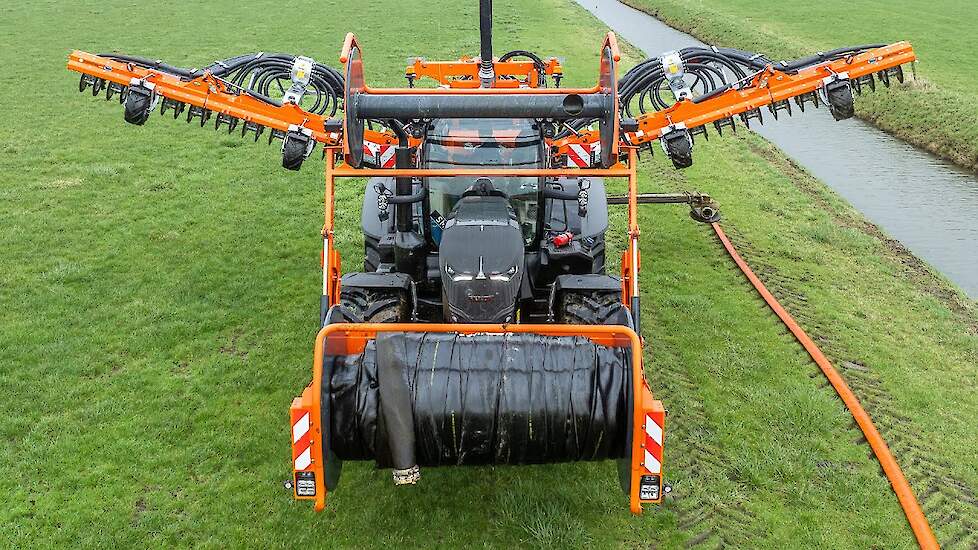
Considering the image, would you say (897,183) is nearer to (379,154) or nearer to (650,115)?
(650,115)

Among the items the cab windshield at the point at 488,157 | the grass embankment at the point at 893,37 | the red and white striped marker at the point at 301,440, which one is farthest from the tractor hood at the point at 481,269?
the grass embankment at the point at 893,37

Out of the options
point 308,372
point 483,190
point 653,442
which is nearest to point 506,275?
point 483,190

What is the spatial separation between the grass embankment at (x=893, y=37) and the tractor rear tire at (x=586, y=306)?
1334 cm

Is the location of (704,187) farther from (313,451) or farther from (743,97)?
(313,451)

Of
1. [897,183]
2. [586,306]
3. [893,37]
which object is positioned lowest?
[586,306]

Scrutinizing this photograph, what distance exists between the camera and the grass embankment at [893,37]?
1778 centimetres

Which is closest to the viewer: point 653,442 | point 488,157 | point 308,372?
point 653,442

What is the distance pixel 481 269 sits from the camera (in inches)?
232

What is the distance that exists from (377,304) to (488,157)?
74.0 inches

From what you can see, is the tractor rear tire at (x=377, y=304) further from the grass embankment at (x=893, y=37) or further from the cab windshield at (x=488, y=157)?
the grass embankment at (x=893, y=37)

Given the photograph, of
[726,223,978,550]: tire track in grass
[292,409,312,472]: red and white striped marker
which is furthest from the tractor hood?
[726,223,978,550]: tire track in grass

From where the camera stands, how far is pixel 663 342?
8.30 meters

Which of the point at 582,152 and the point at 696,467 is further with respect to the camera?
the point at 582,152

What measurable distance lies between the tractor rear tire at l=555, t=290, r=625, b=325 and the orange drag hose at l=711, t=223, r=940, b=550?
251 centimetres
